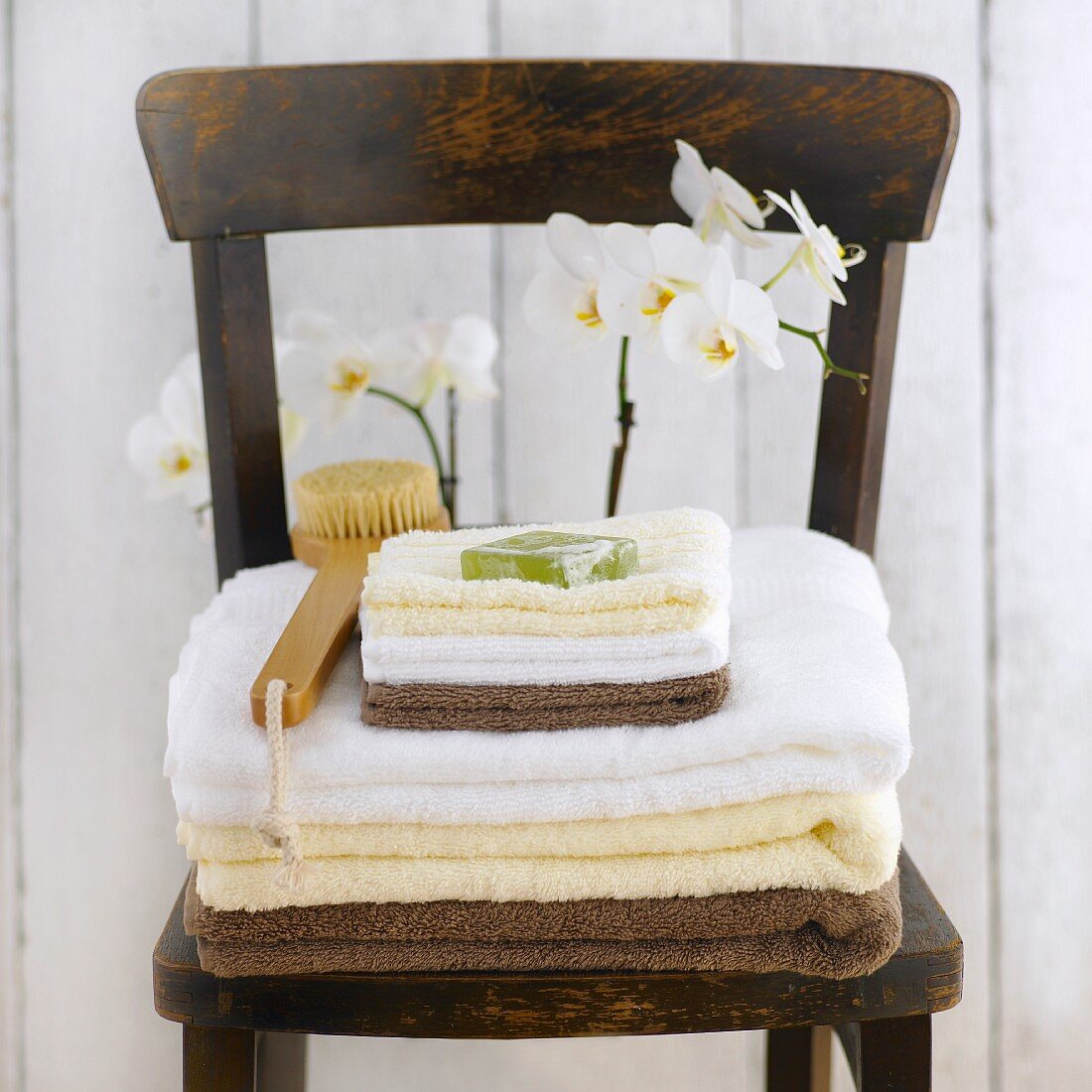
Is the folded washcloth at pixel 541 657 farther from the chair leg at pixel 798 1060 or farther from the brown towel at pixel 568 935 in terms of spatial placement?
the chair leg at pixel 798 1060

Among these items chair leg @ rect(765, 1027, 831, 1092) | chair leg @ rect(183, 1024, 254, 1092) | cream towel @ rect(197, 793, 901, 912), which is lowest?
chair leg @ rect(765, 1027, 831, 1092)

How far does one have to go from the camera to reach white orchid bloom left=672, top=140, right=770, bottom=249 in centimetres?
60

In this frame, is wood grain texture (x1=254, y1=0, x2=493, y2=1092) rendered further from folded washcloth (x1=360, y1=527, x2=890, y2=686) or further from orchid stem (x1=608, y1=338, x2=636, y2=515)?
folded washcloth (x1=360, y1=527, x2=890, y2=686)

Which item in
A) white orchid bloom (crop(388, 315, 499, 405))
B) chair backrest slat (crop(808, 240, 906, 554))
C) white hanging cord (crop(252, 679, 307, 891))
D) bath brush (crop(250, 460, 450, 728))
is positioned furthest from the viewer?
white orchid bloom (crop(388, 315, 499, 405))

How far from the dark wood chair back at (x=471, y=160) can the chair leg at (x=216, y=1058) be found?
26 cm

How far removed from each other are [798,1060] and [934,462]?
0.45 meters

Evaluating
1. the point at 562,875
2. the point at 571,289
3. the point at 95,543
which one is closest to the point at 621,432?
the point at 571,289

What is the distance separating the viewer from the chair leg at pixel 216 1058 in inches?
18.9

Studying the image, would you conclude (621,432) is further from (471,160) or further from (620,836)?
(620,836)

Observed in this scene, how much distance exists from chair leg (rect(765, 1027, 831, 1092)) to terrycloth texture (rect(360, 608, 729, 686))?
45cm

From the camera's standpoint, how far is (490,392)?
0.76m

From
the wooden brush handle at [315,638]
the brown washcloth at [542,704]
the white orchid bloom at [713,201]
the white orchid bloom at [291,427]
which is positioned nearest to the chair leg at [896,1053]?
the brown washcloth at [542,704]

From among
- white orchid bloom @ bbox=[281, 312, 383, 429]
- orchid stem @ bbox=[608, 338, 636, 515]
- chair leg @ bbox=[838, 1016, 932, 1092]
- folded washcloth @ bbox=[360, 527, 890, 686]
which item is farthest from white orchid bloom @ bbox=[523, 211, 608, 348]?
chair leg @ bbox=[838, 1016, 932, 1092]

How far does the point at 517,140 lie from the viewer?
625 millimetres
